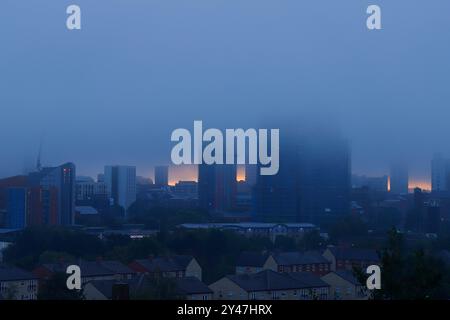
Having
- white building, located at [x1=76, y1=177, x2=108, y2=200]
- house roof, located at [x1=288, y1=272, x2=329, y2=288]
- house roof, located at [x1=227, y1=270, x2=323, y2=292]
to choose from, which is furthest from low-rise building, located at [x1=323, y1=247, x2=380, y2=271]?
white building, located at [x1=76, y1=177, x2=108, y2=200]

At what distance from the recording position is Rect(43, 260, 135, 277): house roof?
24.4 feet

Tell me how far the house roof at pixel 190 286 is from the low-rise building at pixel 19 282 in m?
1.47

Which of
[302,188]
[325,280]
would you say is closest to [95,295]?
[325,280]

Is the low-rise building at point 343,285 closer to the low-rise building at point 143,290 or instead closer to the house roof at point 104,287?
the low-rise building at point 143,290

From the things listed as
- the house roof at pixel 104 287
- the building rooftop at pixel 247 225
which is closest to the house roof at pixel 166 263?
the building rooftop at pixel 247 225

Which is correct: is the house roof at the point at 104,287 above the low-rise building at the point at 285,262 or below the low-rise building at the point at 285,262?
above

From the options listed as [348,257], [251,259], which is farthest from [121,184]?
[348,257]

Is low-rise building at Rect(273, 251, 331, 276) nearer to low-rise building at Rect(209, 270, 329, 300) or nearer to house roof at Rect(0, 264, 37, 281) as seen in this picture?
low-rise building at Rect(209, 270, 329, 300)

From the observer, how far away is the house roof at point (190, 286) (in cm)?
573

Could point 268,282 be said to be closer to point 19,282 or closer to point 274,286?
point 274,286

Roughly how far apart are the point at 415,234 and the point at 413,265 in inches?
225
